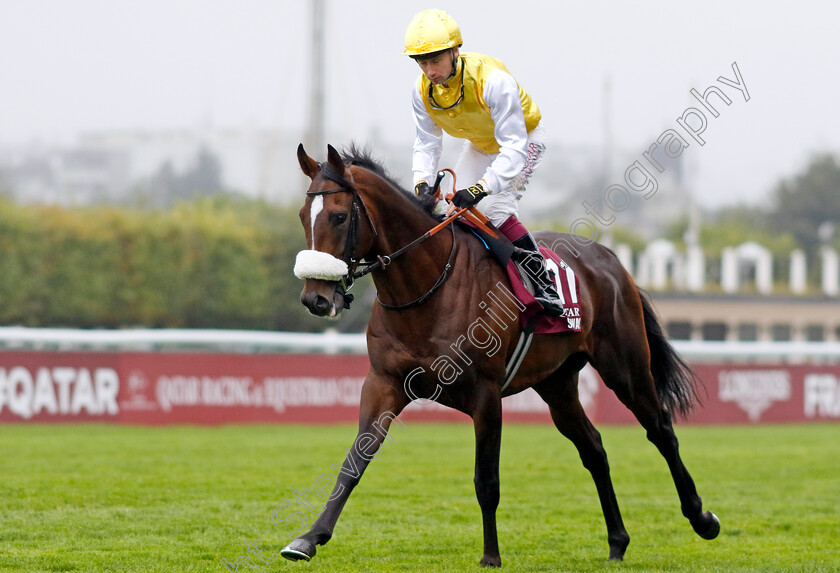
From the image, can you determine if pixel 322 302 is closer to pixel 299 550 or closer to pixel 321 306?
pixel 321 306

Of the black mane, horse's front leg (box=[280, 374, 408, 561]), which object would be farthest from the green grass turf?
the black mane

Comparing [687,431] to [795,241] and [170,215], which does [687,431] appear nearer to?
[170,215]

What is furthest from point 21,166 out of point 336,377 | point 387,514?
point 387,514

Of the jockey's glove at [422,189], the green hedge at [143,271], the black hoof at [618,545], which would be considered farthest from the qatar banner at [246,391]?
the green hedge at [143,271]

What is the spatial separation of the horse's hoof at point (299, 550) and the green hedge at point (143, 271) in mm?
29825

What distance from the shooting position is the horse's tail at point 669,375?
21.8ft

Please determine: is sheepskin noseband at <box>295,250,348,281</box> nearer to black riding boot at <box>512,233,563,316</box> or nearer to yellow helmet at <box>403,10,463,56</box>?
yellow helmet at <box>403,10,463,56</box>

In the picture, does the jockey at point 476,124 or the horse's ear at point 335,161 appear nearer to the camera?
the horse's ear at point 335,161

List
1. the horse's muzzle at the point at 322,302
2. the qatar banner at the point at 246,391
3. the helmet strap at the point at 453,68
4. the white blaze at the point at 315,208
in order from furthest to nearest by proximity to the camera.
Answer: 1. the qatar banner at the point at 246,391
2. the helmet strap at the point at 453,68
3. the white blaze at the point at 315,208
4. the horse's muzzle at the point at 322,302

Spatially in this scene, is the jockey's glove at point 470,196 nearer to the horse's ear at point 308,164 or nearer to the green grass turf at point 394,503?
the horse's ear at point 308,164

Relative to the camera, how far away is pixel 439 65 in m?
5.29

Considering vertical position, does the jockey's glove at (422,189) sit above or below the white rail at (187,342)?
above

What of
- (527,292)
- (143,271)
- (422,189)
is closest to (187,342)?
(422,189)

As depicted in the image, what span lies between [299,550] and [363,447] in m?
0.61
